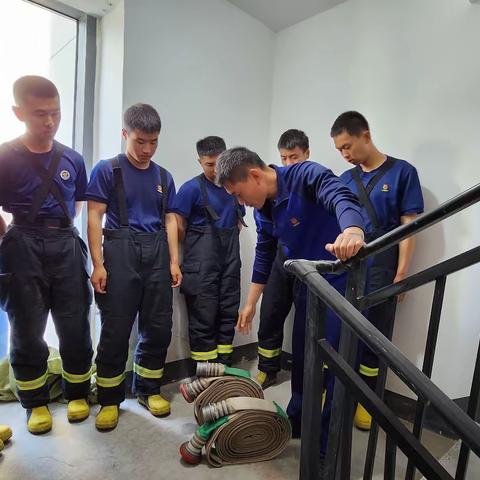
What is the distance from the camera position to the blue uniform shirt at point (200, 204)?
2.22 metres

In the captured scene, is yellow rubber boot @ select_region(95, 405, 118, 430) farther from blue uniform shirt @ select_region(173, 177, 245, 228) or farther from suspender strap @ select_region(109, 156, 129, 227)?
blue uniform shirt @ select_region(173, 177, 245, 228)

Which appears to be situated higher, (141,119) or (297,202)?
(141,119)

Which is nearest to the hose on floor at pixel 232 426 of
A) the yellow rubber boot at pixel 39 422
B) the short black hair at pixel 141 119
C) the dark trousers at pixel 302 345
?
the dark trousers at pixel 302 345

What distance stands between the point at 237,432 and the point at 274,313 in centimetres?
86

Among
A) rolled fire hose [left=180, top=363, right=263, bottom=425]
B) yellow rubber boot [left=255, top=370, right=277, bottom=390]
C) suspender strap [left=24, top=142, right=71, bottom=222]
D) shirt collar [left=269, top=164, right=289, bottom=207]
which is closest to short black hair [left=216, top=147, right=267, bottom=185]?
shirt collar [left=269, top=164, right=289, bottom=207]

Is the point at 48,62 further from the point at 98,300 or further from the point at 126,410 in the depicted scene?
the point at 126,410

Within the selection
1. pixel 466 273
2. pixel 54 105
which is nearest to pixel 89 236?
pixel 54 105

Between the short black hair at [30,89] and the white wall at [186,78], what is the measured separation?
1.59ft

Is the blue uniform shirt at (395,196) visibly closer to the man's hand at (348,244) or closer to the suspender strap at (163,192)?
the man's hand at (348,244)

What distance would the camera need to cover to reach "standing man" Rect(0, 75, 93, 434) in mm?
1676

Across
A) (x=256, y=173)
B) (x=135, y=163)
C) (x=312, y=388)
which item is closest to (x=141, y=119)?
(x=135, y=163)

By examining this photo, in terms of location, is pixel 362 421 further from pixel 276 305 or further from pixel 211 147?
pixel 211 147

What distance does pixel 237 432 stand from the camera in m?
1.59

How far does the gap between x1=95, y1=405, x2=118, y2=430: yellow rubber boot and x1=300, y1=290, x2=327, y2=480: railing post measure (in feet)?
4.23
